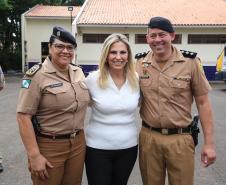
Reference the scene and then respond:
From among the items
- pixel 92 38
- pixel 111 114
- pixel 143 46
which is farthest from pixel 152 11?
pixel 111 114

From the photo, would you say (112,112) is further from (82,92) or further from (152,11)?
(152,11)

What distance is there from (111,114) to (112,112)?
23mm

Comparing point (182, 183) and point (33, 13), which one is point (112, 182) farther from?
point (33, 13)

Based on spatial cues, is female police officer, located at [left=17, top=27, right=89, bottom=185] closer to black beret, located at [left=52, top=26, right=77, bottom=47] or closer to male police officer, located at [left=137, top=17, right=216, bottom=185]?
black beret, located at [left=52, top=26, right=77, bottom=47]

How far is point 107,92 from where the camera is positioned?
350 centimetres

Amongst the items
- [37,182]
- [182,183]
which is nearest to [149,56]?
[182,183]

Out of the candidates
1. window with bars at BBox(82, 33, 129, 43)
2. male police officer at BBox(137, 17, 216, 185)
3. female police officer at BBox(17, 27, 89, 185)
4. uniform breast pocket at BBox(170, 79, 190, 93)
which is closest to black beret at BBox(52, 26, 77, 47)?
female police officer at BBox(17, 27, 89, 185)

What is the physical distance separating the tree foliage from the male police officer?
29.6 m

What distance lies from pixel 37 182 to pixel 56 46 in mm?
1101

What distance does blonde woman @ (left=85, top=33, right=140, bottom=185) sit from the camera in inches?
137

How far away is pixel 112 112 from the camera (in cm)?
347

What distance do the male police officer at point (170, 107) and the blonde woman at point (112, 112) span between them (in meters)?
0.14

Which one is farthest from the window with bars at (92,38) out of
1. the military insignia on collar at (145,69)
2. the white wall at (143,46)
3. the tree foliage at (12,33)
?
the military insignia on collar at (145,69)

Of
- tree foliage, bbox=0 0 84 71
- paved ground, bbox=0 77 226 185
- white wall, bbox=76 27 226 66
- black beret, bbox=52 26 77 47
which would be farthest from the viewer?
tree foliage, bbox=0 0 84 71
